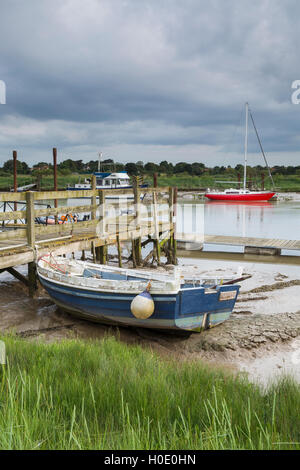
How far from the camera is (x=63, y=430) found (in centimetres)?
284

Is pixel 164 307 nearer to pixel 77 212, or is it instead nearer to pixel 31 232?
pixel 31 232

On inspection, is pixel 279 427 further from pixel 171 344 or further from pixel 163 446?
pixel 171 344

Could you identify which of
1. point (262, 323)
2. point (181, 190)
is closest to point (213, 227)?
point (262, 323)

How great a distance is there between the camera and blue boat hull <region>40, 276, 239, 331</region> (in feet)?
22.9

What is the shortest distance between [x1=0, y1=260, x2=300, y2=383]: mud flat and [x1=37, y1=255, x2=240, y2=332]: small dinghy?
10.1 inches

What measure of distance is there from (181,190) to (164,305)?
75713mm

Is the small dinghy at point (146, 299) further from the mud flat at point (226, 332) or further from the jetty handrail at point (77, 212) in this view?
the jetty handrail at point (77, 212)

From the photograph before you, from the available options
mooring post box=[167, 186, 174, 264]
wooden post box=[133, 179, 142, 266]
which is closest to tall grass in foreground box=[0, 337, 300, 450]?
wooden post box=[133, 179, 142, 266]

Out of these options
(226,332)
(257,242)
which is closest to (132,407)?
(226,332)

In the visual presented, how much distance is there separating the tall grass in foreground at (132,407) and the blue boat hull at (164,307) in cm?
247

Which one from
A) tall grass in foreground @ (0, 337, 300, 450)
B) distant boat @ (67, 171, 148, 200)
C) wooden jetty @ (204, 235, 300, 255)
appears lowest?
wooden jetty @ (204, 235, 300, 255)

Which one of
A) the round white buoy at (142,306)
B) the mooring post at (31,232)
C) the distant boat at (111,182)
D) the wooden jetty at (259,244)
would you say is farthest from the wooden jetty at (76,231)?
the distant boat at (111,182)

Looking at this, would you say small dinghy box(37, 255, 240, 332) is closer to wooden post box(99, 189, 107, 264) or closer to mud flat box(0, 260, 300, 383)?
mud flat box(0, 260, 300, 383)

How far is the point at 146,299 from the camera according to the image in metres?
6.81
